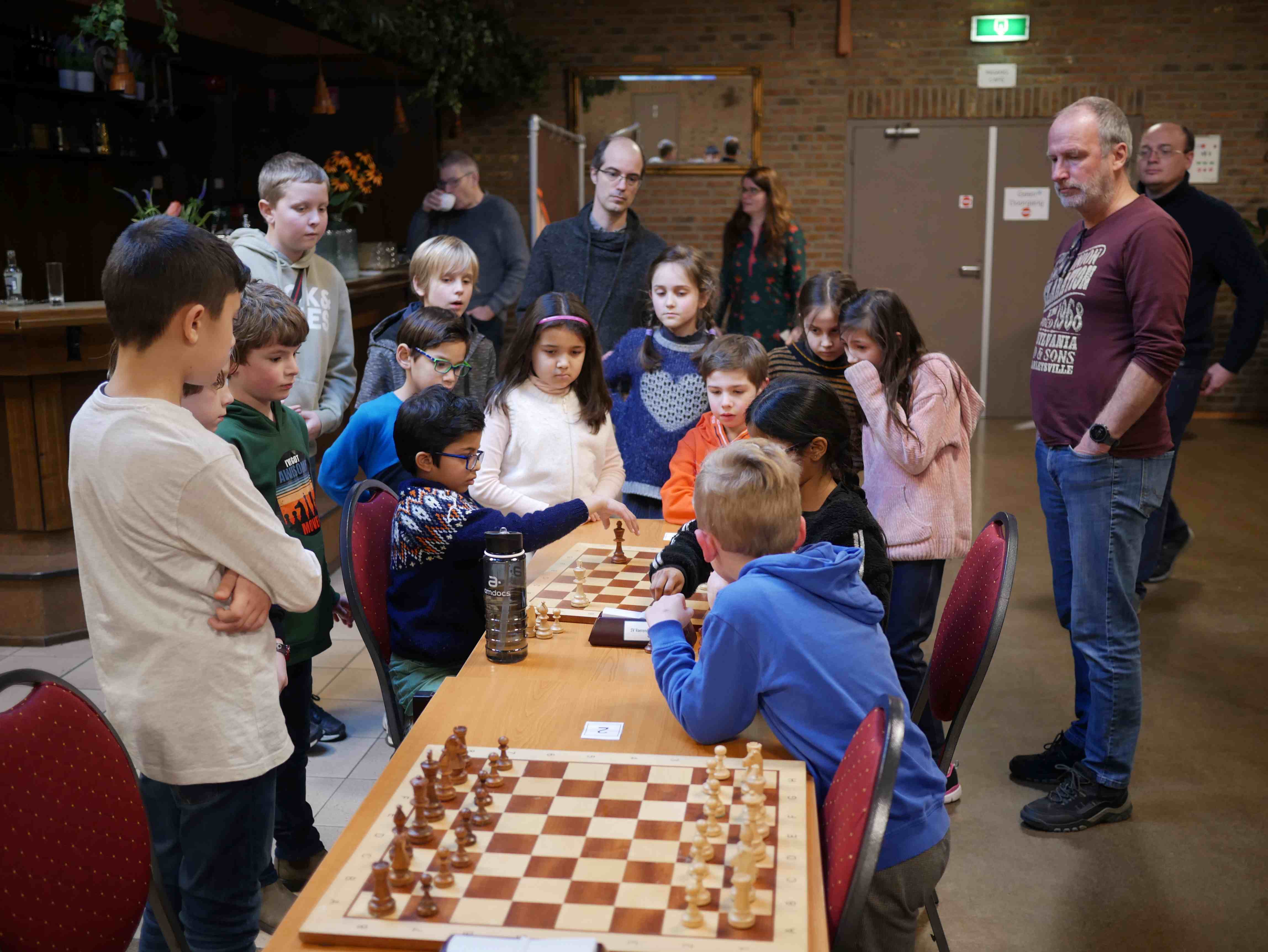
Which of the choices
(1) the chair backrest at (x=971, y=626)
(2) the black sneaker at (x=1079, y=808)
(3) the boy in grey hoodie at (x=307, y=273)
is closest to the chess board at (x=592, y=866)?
(1) the chair backrest at (x=971, y=626)

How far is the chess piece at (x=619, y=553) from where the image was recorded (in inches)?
105

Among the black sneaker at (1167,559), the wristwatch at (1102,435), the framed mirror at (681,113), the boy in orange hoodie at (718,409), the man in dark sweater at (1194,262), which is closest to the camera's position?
the wristwatch at (1102,435)

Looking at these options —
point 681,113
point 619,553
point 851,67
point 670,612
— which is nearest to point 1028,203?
point 851,67

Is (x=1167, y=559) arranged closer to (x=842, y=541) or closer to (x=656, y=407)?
(x=656, y=407)

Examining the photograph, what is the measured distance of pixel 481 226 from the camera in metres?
5.68

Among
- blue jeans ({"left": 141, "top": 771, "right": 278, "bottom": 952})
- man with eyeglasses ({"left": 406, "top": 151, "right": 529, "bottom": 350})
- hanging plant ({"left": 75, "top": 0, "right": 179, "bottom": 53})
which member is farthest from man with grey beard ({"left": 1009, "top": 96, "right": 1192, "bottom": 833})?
hanging plant ({"left": 75, "top": 0, "right": 179, "bottom": 53})

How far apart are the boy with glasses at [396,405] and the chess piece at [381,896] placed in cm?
203

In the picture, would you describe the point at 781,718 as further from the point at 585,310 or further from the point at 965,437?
the point at 585,310

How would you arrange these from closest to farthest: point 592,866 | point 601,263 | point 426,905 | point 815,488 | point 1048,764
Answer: point 426,905
point 592,866
point 815,488
point 1048,764
point 601,263

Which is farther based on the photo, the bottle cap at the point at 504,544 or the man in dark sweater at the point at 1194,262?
the man in dark sweater at the point at 1194,262

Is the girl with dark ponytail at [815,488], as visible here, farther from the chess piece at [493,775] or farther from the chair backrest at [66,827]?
the chair backrest at [66,827]

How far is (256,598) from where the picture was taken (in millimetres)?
1650

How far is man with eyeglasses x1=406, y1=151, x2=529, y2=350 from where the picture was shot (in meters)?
5.61

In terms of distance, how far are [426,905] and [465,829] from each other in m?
0.15
